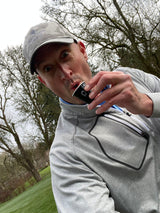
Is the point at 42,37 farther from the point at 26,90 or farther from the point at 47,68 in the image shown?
the point at 26,90

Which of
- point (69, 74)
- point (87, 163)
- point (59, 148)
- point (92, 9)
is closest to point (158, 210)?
point (87, 163)

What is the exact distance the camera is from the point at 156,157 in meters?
1.63

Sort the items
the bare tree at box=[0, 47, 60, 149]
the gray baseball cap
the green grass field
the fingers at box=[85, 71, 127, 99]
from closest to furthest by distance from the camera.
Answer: the fingers at box=[85, 71, 127, 99] < the gray baseball cap < the green grass field < the bare tree at box=[0, 47, 60, 149]

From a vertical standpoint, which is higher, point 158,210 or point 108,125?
point 108,125

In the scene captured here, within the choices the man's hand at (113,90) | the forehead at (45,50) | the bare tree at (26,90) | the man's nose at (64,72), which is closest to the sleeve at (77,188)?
the man's hand at (113,90)

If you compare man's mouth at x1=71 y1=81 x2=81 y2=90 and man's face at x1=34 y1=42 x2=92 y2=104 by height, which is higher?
man's face at x1=34 y1=42 x2=92 y2=104

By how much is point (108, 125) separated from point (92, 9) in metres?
10.8

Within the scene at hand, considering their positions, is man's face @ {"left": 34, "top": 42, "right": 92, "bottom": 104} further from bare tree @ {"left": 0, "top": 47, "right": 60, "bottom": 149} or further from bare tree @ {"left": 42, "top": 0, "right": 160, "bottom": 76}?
bare tree @ {"left": 0, "top": 47, "right": 60, "bottom": 149}

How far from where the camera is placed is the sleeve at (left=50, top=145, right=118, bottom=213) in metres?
1.27

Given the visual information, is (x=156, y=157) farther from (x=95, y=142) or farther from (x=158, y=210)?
(x=95, y=142)

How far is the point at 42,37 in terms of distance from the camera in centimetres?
165

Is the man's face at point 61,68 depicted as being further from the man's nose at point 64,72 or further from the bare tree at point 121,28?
the bare tree at point 121,28

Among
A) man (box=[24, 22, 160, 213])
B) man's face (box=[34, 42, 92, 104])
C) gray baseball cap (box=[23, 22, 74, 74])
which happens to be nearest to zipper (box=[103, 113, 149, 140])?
man (box=[24, 22, 160, 213])

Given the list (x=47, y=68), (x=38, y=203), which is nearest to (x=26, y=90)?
(x=38, y=203)
